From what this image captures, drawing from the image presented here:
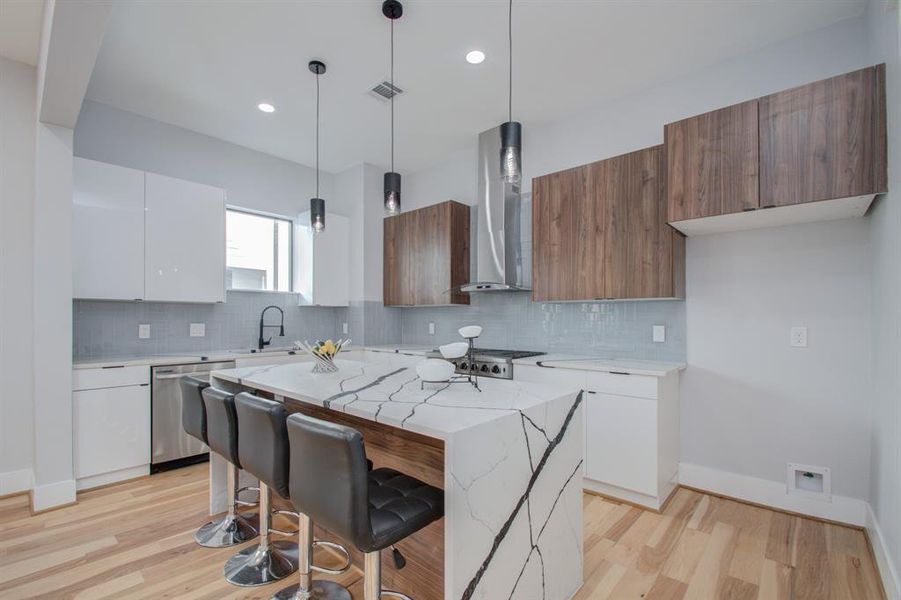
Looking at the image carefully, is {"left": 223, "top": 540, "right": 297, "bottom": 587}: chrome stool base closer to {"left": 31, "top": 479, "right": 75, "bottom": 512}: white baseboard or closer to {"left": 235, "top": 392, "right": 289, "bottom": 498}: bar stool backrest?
{"left": 235, "top": 392, "right": 289, "bottom": 498}: bar stool backrest

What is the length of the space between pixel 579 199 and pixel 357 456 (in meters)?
2.72

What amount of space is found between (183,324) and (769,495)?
4843 millimetres

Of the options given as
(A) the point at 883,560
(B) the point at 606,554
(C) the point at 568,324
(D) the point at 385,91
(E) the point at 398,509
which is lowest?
(B) the point at 606,554

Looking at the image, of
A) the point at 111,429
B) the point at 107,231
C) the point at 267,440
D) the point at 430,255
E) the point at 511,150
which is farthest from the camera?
the point at 430,255

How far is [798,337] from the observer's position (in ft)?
8.53

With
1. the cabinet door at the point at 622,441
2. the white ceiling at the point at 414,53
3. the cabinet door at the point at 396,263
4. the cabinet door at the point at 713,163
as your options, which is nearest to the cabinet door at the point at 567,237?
the cabinet door at the point at 713,163

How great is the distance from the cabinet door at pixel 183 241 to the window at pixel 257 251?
0.46 metres

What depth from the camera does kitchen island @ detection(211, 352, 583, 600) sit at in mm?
1277

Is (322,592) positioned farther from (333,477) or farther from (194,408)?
(194,408)

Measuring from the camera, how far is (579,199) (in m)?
3.27

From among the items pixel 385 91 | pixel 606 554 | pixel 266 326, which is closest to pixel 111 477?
pixel 266 326

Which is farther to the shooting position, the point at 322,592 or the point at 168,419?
the point at 168,419

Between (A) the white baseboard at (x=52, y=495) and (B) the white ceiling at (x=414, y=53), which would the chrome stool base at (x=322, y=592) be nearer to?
(A) the white baseboard at (x=52, y=495)

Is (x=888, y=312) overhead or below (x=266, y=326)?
overhead
